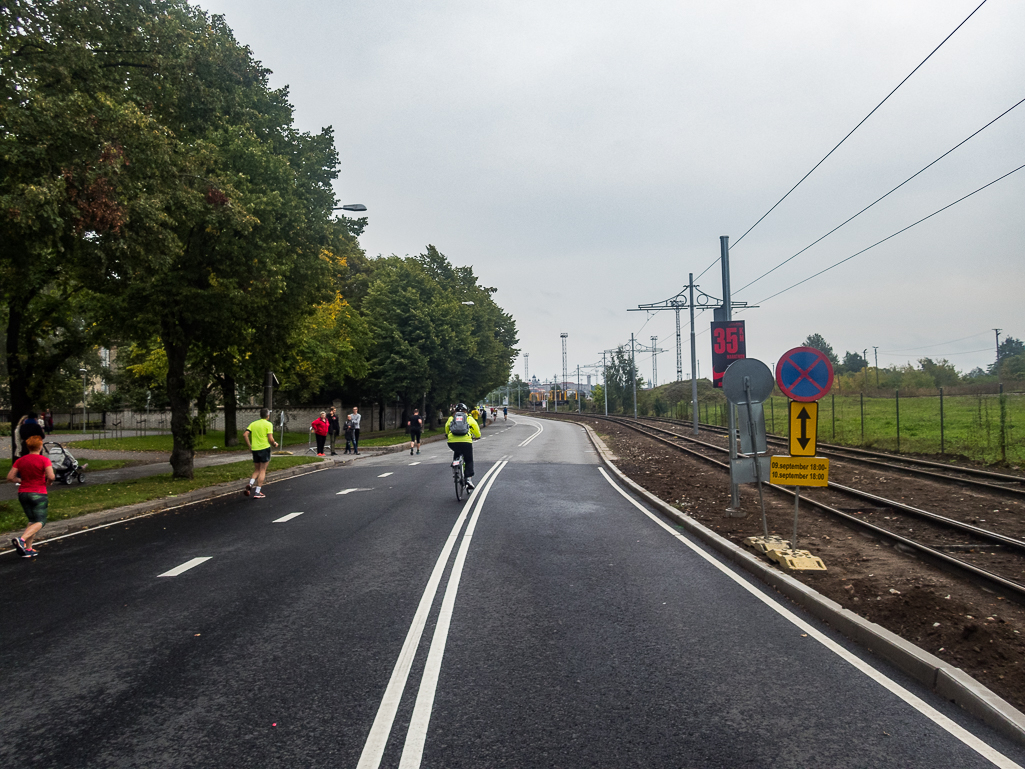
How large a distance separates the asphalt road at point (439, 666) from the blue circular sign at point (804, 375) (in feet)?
6.94

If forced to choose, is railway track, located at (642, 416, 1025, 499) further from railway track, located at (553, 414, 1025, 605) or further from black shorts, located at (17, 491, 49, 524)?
black shorts, located at (17, 491, 49, 524)

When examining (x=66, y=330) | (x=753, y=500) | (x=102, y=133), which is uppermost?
(x=102, y=133)

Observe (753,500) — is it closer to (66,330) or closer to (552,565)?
(552,565)

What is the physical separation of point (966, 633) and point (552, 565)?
388cm

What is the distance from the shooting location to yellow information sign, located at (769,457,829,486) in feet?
25.8

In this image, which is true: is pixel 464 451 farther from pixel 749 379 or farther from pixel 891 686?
pixel 891 686

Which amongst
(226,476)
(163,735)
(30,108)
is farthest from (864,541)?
(226,476)

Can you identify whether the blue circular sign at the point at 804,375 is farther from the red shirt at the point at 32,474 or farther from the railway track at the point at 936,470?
the red shirt at the point at 32,474

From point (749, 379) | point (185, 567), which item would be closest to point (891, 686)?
point (749, 379)

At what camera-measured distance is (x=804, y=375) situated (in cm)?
802

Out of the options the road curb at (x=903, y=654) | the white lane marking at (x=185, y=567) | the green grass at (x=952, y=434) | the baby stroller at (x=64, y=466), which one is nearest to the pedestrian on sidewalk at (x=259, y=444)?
the baby stroller at (x=64, y=466)

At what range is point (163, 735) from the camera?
372 centimetres

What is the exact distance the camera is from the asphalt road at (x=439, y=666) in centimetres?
358

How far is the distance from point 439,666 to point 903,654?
10.1 feet
